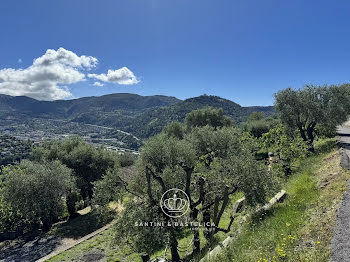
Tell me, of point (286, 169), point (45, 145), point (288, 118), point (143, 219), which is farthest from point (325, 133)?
point (45, 145)

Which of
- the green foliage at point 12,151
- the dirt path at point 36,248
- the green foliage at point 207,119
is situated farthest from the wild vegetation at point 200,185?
the green foliage at point 12,151

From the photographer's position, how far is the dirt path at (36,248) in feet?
60.3

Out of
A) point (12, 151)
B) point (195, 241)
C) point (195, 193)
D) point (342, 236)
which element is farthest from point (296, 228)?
point (12, 151)

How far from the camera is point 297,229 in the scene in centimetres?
809

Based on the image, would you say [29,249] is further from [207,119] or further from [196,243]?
[207,119]

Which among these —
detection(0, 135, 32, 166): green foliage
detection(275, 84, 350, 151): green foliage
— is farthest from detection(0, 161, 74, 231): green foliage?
detection(0, 135, 32, 166): green foliage

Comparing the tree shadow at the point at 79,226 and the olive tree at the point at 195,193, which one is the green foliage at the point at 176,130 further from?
the olive tree at the point at 195,193

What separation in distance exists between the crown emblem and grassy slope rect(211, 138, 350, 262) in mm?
2786

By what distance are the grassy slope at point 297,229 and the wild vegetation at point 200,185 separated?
2.3 inches

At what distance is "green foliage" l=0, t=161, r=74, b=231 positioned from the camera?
21859 mm

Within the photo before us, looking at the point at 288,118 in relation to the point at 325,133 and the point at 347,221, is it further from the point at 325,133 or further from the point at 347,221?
the point at 347,221

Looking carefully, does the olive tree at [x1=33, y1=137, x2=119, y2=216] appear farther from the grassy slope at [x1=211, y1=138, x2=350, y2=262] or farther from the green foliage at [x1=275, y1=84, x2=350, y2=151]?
the green foliage at [x1=275, y1=84, x2=350, y2=151]

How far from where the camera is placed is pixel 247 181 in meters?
11.0

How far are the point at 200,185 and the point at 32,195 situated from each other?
1979cm
